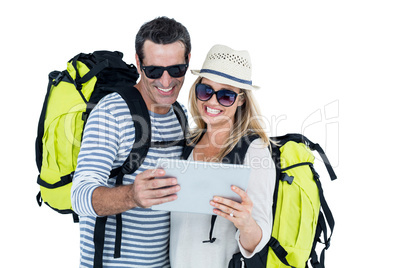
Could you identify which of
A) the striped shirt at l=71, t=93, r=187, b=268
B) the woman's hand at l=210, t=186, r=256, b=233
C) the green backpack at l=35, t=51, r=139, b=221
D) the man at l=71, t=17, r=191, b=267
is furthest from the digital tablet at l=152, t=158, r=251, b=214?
the green backpack at l=35, t=51, r=139, b=221

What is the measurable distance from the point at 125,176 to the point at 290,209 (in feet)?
4.20

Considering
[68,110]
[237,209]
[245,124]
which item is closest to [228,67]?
[245,124]

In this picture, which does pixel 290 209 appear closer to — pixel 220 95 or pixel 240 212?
pixel 240 212

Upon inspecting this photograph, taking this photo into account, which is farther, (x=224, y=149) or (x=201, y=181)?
(x=224, y=149)

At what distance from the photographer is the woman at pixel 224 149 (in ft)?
10.3

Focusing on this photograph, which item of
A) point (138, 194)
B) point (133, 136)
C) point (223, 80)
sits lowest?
point (138, 194)

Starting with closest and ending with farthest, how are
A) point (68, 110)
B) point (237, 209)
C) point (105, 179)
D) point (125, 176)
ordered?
point (237, 209)
point (105, 179)
point (125, 176)
point (68, 110)

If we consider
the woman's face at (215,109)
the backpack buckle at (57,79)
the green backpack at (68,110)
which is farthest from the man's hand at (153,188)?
the backpack buckle at (57,79)

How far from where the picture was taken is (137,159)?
10.8 ft

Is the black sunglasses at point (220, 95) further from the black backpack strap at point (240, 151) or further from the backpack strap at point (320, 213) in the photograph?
the backpack strap at point (320, 213)

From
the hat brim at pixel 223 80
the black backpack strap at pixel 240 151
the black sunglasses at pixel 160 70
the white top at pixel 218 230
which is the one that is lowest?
the white top at pixel 218 230

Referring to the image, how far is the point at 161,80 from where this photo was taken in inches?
136

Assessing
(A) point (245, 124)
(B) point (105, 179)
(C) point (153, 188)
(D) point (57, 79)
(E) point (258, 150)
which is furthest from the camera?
(D) point (57, 79)

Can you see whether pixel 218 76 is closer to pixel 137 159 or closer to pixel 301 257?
pixel 137 159
